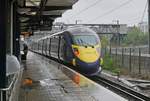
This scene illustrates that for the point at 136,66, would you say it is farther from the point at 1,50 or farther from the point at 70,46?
the point at 1,50

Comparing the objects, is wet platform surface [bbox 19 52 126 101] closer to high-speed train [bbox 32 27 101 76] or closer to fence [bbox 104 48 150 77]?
high-speed train [bbox 32 27 101 76]

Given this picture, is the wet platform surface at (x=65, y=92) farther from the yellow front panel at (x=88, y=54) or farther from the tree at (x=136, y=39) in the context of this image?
the tree at (x=136, y=39)

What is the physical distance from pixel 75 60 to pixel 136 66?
13988 mm

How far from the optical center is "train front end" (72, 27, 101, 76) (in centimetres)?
2705

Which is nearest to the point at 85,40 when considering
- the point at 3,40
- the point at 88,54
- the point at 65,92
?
the point at 88,54

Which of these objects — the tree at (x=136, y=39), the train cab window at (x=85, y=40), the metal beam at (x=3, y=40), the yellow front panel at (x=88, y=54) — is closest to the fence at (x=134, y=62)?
the train cab window at (x=85, y=40)

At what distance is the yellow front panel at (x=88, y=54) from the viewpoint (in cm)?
2706

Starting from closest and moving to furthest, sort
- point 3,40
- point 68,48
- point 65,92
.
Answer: point 3,40 → point 65,92 → point 68,48

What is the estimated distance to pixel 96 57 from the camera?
2727cm

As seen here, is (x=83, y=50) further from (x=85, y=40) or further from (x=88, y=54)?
(x=85, y=40)

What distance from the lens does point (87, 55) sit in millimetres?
27125

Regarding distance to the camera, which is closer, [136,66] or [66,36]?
[66,36]

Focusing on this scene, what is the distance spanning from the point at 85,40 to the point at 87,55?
1356 mm

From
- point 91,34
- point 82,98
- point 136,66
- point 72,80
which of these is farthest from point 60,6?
point 136,66
